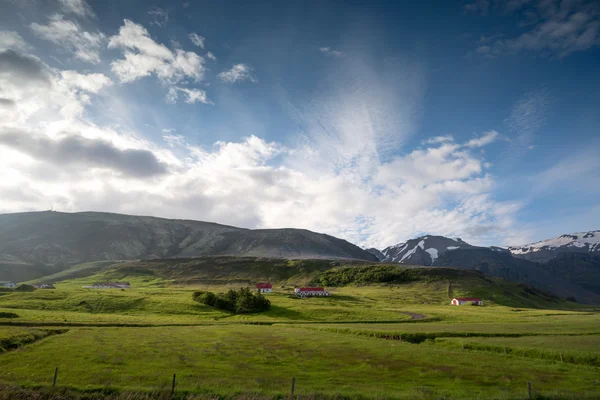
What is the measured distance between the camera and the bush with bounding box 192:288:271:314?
110 meters

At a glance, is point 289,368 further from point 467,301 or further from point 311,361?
point 467,301

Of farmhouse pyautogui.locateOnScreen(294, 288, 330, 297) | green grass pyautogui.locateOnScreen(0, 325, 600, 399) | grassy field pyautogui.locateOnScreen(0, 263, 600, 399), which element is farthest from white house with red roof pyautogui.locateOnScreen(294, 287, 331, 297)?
green grass pyautogui.locateOnScreen(0, 325, 600, 399)

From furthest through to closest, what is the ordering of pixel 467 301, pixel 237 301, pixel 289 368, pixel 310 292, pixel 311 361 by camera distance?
1. pixel 310 292
2. pixel 467 301
3. pixel 237 301
4. pixel 311 361
5. pixel 289 368

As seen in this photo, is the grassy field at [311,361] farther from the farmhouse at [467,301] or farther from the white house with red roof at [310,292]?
the white house with red roof at [310,292]

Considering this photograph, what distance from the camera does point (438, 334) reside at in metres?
61.6

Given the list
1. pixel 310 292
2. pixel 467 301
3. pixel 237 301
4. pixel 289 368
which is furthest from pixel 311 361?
pixel 467 301

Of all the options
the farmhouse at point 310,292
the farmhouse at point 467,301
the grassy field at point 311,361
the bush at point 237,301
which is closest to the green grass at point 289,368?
the grassy field at point 311,361

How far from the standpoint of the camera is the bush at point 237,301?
110 metres

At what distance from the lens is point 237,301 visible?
11325cm

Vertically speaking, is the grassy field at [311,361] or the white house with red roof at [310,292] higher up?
the grassy field at [311,361]

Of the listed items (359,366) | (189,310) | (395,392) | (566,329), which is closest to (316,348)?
(359,366)

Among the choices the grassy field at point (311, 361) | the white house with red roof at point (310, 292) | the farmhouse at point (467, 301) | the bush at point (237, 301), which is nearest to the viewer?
the grassy field at point (311, 361)

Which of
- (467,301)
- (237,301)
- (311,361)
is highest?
(311,361)

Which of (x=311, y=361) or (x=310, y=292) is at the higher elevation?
(x=311, y=361)
